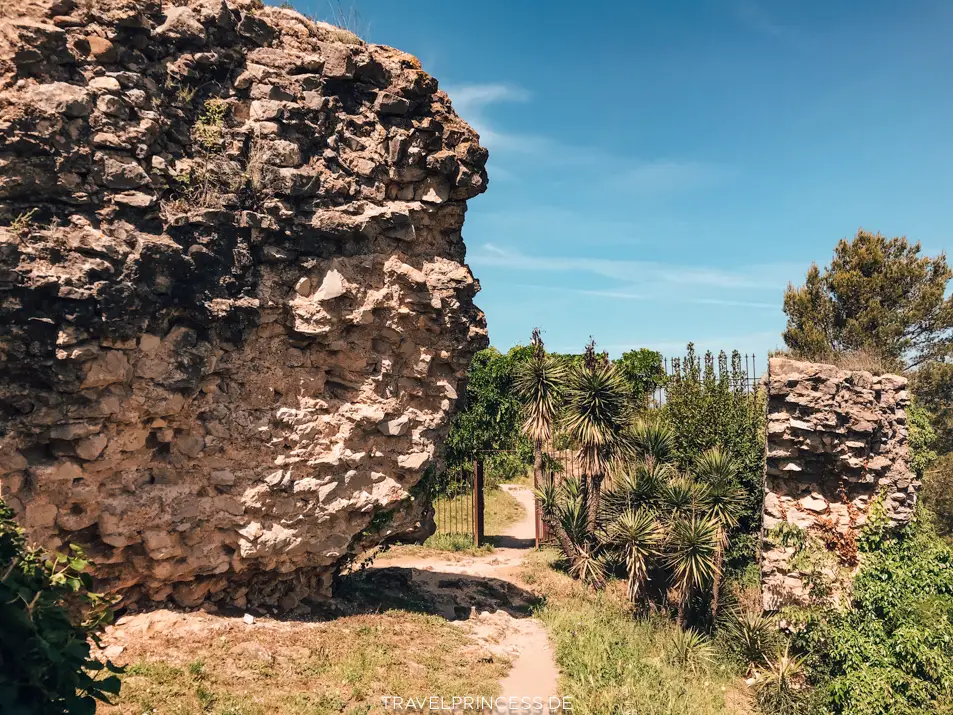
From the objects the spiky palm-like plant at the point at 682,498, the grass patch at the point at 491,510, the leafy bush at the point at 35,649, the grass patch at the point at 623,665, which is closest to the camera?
the leafy bush at the point at 35,649

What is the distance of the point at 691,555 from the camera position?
13469 millimetres

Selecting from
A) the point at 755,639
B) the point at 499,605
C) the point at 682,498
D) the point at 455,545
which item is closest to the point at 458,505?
the point at 455,545

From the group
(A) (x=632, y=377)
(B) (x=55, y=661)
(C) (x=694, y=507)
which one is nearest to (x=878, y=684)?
(C) (x=694, y=507)

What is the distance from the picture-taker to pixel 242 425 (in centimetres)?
976

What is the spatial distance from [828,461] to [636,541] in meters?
4.16

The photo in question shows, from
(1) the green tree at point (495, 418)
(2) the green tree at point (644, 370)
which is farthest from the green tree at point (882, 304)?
(1) the green tree at point (495, 418)

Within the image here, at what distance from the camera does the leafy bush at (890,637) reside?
9.28 meters

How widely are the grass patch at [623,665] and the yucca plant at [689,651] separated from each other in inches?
1.1

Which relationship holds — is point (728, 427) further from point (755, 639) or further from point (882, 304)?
point (882, 304)

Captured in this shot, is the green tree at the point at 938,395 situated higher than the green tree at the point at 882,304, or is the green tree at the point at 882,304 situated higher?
the green tree at the point at 882,304

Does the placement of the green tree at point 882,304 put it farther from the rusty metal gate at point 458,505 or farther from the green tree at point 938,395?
the rusty metal gate at point 458,505

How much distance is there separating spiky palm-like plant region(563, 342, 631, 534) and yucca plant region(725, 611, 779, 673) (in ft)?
14.2

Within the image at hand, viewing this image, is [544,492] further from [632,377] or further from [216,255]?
[216,255]

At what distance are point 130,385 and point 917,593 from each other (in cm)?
1204
